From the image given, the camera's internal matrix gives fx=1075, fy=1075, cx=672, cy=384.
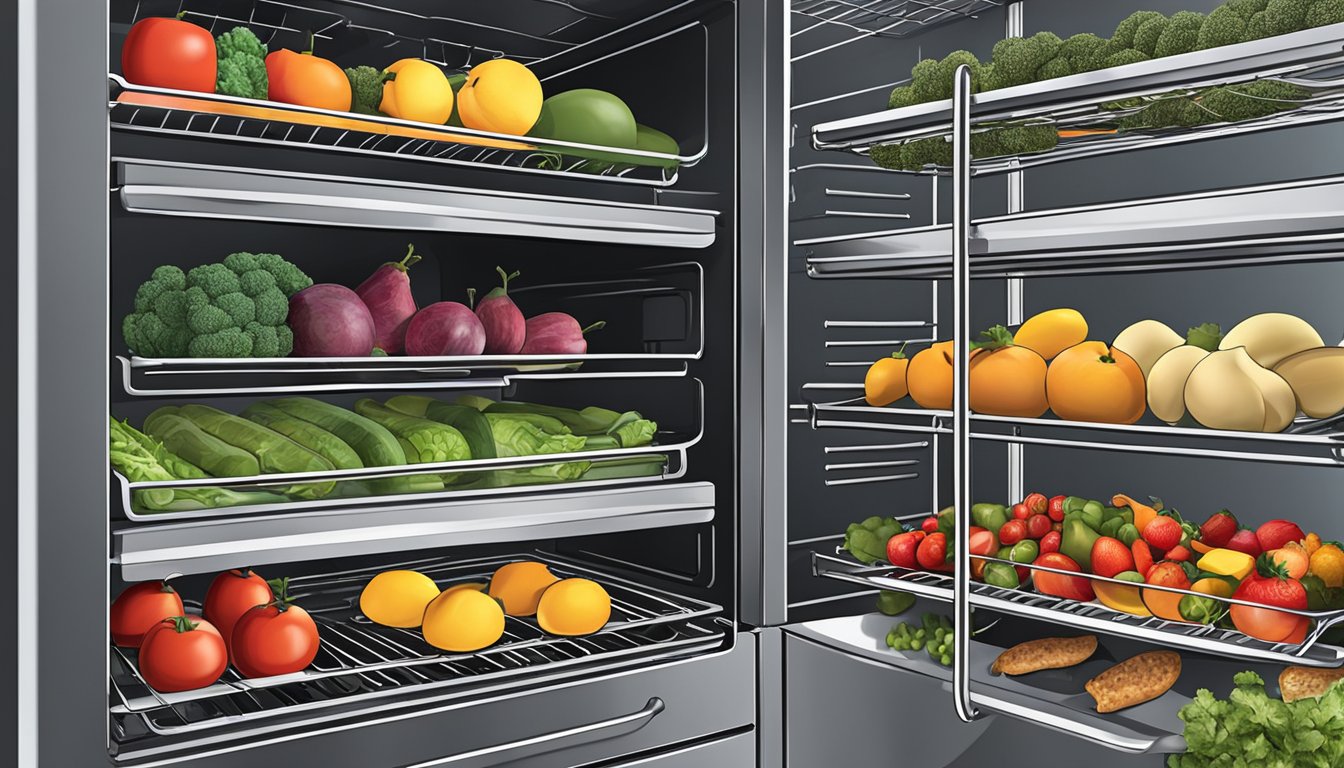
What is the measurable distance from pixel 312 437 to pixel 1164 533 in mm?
1138

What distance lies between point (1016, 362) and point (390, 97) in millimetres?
942

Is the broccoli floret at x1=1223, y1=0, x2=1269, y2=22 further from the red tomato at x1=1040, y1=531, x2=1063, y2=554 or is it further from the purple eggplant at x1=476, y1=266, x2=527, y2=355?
the purple eggplant at x1=476, y1=266, x2=527, y2=355

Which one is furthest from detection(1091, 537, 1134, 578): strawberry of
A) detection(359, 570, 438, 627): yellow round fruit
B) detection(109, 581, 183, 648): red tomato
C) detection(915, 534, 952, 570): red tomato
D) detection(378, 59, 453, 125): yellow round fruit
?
detection(109, 581, 183, 648): red tomato

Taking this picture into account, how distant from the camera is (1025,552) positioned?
1479 mm

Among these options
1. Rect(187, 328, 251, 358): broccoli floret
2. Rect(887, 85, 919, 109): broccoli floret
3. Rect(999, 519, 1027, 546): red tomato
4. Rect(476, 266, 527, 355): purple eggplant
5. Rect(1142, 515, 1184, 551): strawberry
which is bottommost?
Rect(999, 519, 1027, 546): red tomato

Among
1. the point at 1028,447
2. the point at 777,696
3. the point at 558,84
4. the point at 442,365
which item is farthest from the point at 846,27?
the point at 777,696

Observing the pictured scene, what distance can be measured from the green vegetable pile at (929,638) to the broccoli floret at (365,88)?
108 cm

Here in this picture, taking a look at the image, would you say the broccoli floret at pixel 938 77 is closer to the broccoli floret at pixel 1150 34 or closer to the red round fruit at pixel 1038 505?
the broccoli floret at pixel 1150 34

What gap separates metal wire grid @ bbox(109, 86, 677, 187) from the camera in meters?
1.39

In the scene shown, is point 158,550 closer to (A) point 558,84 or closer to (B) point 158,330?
(B) point 158,330

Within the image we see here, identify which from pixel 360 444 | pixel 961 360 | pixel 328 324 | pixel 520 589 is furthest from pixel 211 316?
pixel 961 360

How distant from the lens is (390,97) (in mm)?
1521

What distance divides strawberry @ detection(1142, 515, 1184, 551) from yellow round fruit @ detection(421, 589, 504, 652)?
878mm

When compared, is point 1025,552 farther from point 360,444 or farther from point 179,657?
point 179,657
